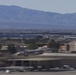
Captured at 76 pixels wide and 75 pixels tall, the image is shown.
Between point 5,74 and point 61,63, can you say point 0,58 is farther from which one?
point 5,74

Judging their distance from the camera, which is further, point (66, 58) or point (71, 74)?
point (66, 58)

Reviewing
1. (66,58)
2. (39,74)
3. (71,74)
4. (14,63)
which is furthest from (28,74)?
(66,58)

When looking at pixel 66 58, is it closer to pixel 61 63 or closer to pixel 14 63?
pixel 61 63

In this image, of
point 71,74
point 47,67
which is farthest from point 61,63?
point 71,74

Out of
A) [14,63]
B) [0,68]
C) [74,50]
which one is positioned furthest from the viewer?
[74,50]

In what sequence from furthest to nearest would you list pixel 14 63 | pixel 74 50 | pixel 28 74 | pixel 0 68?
pixel 74 50, pixel 14 63, pixel 0 68, pixel 28 74

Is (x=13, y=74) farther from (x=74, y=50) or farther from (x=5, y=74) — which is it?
(x=74, y=50)

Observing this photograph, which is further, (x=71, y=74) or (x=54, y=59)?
(x=54, y=59)

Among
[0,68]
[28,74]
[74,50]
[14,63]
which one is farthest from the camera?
[74,50]
